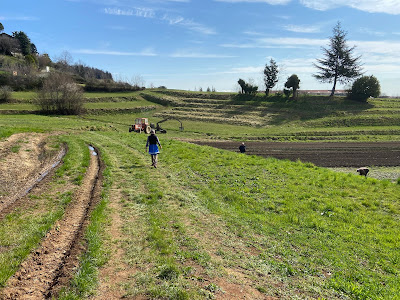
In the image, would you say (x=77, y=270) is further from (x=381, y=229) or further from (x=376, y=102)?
(x=376, y=102)

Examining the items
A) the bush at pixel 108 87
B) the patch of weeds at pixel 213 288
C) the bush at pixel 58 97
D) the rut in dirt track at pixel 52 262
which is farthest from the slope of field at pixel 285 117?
the patch of weeds at pixel 213 288

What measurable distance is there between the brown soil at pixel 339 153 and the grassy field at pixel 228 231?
29.0 feet

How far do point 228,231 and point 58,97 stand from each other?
54844mm

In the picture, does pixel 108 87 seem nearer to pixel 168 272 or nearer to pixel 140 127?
pixel 140 127

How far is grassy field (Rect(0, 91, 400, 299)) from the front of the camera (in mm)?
5508

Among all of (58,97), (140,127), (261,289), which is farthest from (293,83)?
(261,289)

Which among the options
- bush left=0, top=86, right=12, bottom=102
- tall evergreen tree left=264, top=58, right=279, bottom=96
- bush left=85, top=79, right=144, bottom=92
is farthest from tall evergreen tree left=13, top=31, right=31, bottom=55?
tall evergreen tree left=264, top=58, right=279, bottom=96

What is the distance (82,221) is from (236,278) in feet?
15.4

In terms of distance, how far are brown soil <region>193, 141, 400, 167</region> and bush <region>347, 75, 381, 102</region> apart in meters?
36.1

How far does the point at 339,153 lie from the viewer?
27.6m

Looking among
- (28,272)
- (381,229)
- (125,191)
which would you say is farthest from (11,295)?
(381,229)

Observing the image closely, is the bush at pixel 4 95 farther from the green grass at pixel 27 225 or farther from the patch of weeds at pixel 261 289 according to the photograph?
the patch of weeds at pixel 261 289

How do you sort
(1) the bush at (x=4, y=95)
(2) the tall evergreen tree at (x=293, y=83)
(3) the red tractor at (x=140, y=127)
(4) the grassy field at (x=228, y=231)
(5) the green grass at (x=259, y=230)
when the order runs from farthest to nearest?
(2) the tall evergreen tree at (x=293, y=83) → (1) the bush at (x=4, y=95) → (3) the red tractor at (x=140, y=127) → (5) the green grass at (x=259, y=230) → (4) the grassy field at (x=228, y=231)

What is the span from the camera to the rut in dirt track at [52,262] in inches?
188
